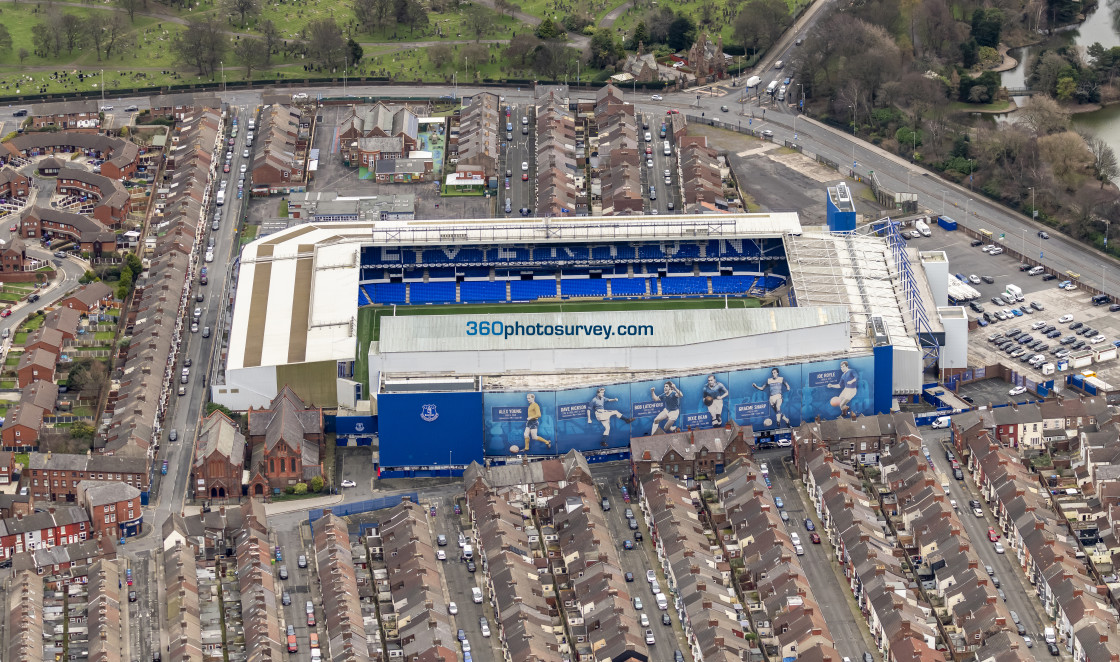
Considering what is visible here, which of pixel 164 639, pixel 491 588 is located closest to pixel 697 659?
pixel 491 588

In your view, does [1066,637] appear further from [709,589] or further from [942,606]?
[709,589]

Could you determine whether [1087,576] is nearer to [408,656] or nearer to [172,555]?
[408,656]

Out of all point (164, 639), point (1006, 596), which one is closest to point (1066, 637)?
point (1006, 596)

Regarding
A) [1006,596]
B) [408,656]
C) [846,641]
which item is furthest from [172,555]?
[1006,596]

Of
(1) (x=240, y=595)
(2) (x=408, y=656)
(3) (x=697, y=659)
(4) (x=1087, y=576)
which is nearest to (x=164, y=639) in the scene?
(1) (x=240, y=595)

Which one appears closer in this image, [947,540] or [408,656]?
[408,656]

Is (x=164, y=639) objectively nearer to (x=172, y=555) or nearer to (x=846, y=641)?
(x=172, y=555)

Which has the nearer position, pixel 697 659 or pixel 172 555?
pixel 697 659
